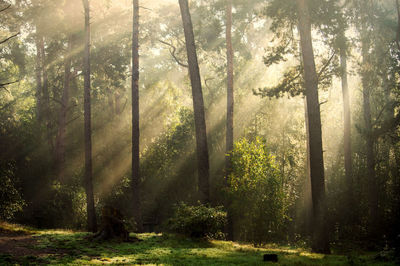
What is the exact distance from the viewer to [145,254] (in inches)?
392

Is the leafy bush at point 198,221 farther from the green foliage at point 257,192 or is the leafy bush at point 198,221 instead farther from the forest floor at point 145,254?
the green foliage at point 257,192

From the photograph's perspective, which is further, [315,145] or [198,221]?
[198,221]

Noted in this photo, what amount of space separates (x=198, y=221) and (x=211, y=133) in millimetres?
12825

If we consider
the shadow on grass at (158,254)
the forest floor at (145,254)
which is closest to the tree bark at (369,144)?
the forest floor at (145,254)

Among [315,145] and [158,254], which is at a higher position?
[315,145]

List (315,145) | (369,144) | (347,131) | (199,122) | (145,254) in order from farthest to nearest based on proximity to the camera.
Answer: (347,131) → (369,144) → (199,122) → (315,145) → (145,254)

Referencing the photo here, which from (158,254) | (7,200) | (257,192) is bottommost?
(158,254)

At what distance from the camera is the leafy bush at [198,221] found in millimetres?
12977

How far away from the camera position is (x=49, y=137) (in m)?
27.3

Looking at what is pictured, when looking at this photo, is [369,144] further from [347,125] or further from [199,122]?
[199,122]

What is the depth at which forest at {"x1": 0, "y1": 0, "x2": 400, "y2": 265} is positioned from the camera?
1337 centimetres

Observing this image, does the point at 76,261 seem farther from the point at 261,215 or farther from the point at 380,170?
the point at 380,170

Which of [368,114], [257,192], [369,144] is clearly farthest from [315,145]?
[368,114]

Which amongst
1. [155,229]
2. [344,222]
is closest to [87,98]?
[155,229]
